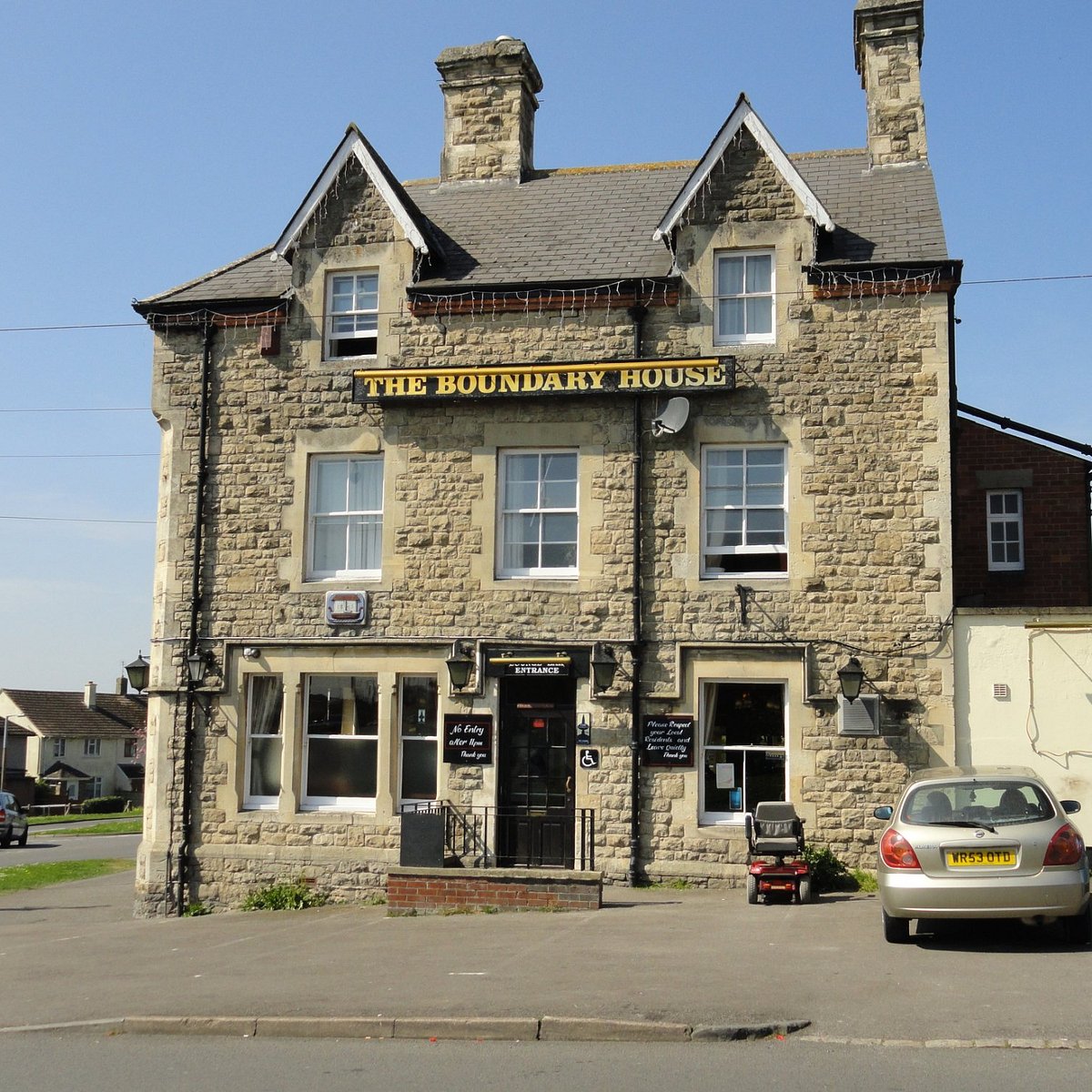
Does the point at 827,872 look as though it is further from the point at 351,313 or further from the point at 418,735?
the point at 351,313

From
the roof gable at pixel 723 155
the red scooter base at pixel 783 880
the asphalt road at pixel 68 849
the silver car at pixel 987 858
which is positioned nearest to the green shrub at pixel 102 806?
the asphalt road at pixel 68 849

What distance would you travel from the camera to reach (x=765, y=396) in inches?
663

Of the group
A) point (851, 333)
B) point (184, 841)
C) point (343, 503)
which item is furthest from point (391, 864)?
point (851, 333)

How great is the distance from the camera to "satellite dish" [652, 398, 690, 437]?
54.8 feet

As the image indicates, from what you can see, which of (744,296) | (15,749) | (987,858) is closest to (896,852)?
(987,858)

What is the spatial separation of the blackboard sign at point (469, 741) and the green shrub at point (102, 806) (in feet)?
191

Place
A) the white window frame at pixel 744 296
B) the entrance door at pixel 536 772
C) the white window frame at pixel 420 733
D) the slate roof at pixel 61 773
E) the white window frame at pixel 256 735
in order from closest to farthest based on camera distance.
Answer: the entrance door at pixel 536 772 < the white window frame at pixel 744 296 < the white window frame at pixel 420 733 < the white window frame at pixel 256 735 < the slate roof at pixel 61 773

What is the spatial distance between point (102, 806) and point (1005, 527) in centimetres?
6160

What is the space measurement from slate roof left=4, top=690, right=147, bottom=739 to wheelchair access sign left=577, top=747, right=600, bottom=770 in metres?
69.0

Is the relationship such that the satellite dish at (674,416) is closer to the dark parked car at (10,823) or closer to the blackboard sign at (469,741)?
the blackboard sign at (469,741)

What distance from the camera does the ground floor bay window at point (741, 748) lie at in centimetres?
1644

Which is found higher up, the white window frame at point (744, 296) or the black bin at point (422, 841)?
the white window frame at point (744, 296)

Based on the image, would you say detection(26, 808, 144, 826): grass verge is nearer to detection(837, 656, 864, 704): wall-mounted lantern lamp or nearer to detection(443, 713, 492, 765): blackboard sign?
detection(443, 713, 492, 765): blackboard sign

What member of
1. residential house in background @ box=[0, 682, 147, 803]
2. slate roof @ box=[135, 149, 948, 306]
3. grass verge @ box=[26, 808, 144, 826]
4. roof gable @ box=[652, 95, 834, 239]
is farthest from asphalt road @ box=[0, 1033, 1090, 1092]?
residential house in background @ box=[0, 682, 147, 803]
